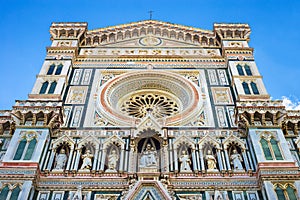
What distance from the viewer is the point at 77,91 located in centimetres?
1642

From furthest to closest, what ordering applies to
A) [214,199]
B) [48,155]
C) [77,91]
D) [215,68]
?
[215,68]
[77,91]
[48,155]
[214,199]

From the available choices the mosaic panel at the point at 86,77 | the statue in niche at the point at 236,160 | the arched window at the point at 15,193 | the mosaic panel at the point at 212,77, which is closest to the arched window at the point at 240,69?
the mosaic panel at the point at 212,77

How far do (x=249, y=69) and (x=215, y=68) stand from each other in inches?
53.9

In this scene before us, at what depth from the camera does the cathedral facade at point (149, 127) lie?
12.0 m

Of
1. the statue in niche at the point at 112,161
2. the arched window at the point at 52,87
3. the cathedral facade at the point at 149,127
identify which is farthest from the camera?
the arched window at the point at 52,87

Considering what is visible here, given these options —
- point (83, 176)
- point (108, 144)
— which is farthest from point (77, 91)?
point (83, 176)

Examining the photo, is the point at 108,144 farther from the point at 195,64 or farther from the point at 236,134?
the point at 195,64

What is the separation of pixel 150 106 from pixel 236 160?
4613 mm

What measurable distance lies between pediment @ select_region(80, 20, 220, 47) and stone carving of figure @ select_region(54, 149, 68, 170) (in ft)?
24.1

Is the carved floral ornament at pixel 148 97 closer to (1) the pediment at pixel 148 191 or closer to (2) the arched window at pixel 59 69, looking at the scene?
(2) the arched window at pixel 59 69

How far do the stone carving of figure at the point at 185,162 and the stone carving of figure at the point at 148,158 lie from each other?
Result: 751 millimetres

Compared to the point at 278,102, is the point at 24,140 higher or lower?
lower

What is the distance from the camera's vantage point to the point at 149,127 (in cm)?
1386

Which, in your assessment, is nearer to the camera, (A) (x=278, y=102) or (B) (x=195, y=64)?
(A) (x=278, y=102)
